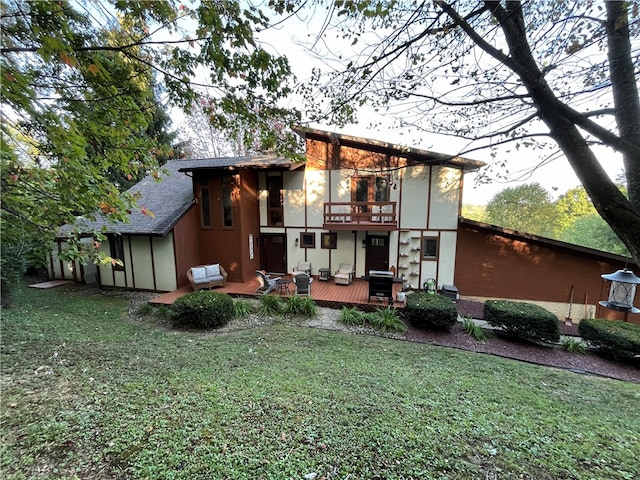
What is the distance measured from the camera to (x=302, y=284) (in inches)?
352

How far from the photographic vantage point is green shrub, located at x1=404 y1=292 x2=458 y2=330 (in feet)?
22.9

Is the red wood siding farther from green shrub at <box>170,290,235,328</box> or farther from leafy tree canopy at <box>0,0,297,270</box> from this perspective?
leafy tree canopy at <box>0,0,297,270</box>

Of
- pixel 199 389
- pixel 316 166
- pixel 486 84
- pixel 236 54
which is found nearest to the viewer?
pixel 236 54

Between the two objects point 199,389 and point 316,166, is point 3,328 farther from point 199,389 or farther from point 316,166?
point 316,166

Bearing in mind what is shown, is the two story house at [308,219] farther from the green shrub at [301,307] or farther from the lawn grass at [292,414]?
the lawn grass at [292,414]

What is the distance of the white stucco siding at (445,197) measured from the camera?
32.4 feet

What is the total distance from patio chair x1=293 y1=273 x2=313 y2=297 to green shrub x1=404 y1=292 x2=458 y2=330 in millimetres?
3330

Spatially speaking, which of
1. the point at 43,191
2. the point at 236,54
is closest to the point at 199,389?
the point at 43,191

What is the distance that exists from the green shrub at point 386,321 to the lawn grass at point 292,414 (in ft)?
5.27

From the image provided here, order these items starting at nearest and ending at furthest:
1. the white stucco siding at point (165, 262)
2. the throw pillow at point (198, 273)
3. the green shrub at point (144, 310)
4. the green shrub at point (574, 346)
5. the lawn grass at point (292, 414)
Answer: the lawn grass at point (292, 414)
the green shrub at point (574, 346)
the green shrub at point (144, 310)
the throw pillow at point (198, 273)
the white stucco siding at point (165, 262)

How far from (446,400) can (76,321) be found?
8.58 metres

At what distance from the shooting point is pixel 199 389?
11.4 ft

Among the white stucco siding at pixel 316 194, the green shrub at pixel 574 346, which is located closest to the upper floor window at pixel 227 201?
the white stucco siding at pixel 316 194

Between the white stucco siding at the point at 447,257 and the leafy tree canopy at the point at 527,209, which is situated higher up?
the leafy tree canopy at the point at 527,209
